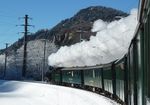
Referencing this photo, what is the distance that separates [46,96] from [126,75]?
33239 millimetres

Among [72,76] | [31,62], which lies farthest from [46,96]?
[31,62]

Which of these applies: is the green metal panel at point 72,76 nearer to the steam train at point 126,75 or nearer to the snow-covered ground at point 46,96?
the steam train at point 126,75

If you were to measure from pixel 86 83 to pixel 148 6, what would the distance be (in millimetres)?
40040

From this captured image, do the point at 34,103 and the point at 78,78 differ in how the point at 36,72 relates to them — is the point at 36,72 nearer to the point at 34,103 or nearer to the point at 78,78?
the point at 78,78

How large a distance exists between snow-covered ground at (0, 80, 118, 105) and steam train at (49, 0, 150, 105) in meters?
1.44

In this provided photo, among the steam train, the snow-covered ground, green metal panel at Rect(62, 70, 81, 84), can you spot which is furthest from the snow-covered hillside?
the steam train

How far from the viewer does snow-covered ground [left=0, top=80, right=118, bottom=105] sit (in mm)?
29181

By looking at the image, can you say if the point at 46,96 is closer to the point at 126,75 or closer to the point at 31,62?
the point at 126,75

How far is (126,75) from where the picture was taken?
48.8 ft

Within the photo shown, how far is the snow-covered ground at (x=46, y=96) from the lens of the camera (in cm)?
2918

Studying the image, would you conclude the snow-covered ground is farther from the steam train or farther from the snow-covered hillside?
the snow-covered hillside

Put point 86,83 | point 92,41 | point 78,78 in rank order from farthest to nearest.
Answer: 1. point 92,41
2. point 78,78
3. point 86,83

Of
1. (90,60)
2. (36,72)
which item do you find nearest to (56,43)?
(36,72)

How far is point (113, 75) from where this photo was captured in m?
25.3
